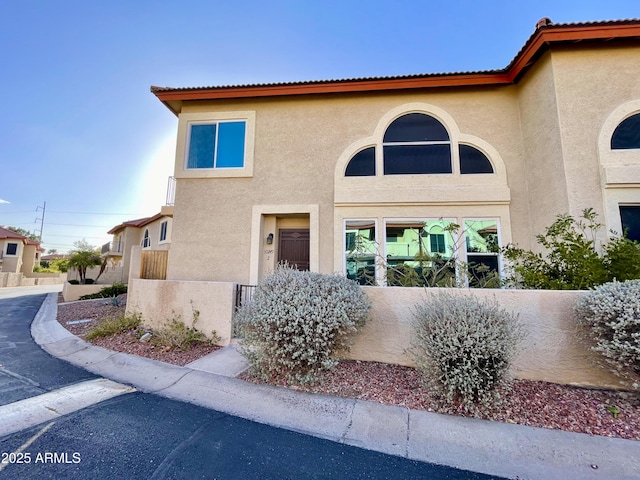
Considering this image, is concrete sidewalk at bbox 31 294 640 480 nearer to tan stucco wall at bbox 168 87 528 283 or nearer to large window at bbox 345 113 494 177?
tan stucco wall at bbox 168 87 528 283

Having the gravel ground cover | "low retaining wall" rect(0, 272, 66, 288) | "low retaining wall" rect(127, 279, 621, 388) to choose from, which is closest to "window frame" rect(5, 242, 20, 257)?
"low retaining wall" rect(0, 272, 66, 288)

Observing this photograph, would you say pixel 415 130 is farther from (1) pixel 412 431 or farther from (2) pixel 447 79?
(1) pixel 412 431

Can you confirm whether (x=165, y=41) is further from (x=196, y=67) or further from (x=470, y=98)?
(x=470, y=98)

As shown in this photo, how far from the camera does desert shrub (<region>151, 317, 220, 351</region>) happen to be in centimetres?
615

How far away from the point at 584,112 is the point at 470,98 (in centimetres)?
280

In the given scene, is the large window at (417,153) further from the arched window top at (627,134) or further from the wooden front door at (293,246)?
the arched window top at (627,134)

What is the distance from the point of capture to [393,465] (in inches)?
110

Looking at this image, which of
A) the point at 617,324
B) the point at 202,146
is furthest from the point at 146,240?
the point at 617,324

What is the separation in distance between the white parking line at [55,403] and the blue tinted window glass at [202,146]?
22.3 feet

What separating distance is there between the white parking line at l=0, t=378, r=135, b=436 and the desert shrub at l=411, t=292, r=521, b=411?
4485mm

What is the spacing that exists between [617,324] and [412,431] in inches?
115

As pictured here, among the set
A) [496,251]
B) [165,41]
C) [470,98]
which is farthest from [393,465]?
[165,41]

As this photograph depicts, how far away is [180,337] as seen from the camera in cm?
619

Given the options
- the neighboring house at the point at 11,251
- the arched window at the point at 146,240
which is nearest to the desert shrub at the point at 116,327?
the arched window at the point at 146,240
